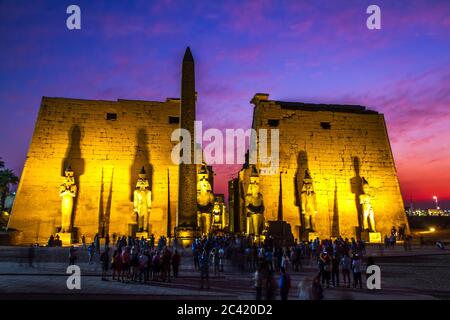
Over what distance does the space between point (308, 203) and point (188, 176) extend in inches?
257

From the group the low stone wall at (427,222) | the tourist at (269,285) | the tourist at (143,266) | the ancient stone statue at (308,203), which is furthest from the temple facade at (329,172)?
the tourist at (269,285)

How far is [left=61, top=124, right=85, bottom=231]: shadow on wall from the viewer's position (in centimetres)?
1862

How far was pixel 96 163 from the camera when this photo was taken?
19047 millimetres

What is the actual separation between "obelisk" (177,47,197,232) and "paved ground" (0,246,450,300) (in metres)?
2.86

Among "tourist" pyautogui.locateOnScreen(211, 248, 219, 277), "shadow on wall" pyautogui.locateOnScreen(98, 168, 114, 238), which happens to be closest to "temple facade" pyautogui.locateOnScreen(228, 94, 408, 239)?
"shadow on wall" pyautogui.locateOnScreen(98, 168, 114, 238)

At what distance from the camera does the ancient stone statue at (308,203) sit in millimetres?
18078

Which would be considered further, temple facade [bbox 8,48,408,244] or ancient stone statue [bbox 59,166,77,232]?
temple facade [bbox 8,48,408,244]

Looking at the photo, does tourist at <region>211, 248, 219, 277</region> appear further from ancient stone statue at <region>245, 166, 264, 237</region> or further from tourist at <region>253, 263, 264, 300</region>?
ancient stone statue at <region>245, 166, 264, 237</region>

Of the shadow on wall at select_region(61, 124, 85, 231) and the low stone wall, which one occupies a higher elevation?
the shadow on wall at select_region(61, 124, 85, 231)

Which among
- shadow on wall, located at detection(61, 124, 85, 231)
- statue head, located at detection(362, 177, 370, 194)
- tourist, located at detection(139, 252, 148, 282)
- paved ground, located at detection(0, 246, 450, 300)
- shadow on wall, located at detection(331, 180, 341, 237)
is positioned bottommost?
paved ground, located at detection(0, 246, 450, 300)

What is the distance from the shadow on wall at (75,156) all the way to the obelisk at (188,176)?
21.9 ft

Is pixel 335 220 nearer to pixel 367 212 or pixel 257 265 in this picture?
pixel 367 212
